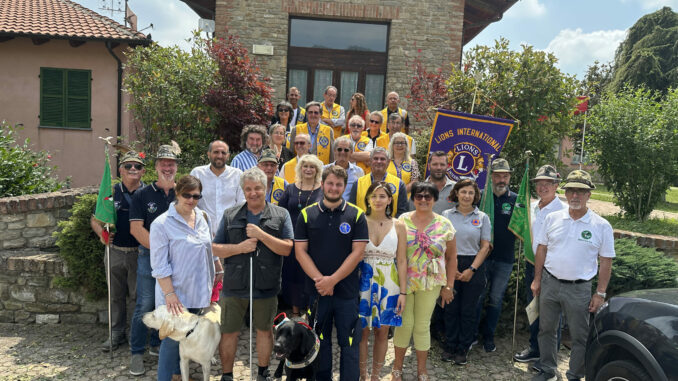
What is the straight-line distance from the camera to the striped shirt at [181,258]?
3.67 metres

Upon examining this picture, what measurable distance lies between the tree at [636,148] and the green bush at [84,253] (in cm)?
927

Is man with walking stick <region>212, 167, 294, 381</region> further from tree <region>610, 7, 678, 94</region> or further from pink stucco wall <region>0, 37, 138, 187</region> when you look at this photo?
tree <region>610, 7, 678, 94</region>

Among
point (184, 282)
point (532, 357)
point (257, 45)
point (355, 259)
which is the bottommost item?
point (532, 357)

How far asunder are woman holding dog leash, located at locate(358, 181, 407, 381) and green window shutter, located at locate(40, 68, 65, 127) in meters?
11.5

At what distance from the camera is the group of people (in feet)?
12.7

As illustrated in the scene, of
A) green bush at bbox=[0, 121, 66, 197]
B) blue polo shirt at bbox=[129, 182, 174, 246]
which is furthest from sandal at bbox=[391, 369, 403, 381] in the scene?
green bush at bbox=[0, 121, 66, 197]

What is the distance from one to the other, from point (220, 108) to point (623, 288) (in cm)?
718

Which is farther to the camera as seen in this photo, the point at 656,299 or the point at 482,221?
the point at 482,221

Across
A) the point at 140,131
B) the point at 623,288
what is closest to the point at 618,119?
the point at 623,288

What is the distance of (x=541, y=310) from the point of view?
4.61 meters

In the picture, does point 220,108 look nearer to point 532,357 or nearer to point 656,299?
point 532,357

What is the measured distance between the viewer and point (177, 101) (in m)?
8.60

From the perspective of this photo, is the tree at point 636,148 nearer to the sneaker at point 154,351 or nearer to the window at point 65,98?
the sneaker at point 154,351

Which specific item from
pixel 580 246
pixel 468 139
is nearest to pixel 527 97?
pixel 468 139
